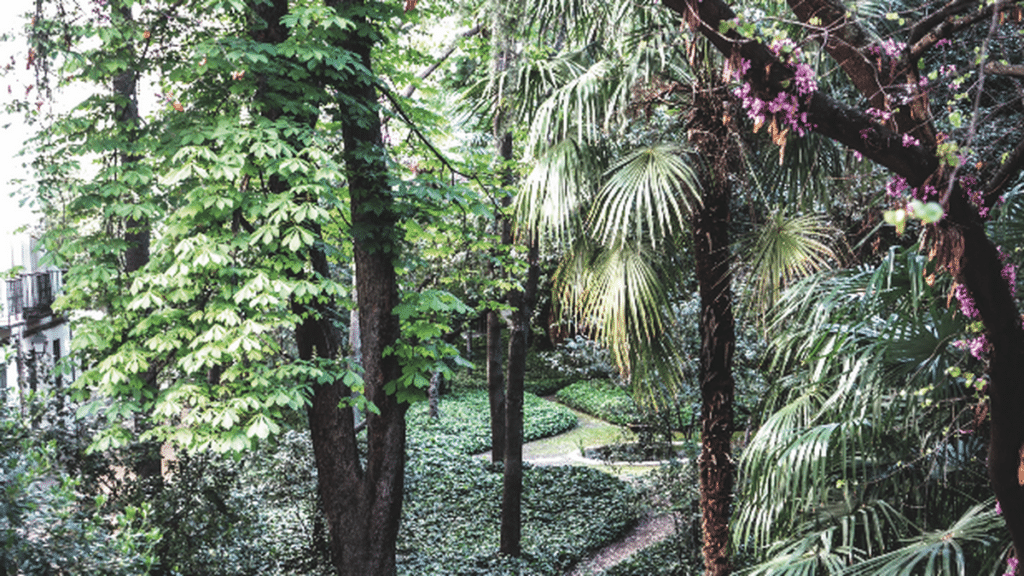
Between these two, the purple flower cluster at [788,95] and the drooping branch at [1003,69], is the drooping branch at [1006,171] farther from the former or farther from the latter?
the purple flower cluster at [788,95]

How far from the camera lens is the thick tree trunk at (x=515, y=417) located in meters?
9.08

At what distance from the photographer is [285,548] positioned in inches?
324

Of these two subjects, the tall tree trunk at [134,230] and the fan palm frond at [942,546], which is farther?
the tall tree trunk at [134,230]

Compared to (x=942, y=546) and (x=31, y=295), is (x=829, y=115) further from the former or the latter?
(x=31, y=295)

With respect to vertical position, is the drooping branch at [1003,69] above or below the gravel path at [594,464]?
above

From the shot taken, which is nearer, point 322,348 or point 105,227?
point 105,227

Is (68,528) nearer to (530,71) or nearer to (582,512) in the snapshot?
(530,71)

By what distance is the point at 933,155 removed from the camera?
2.43 m

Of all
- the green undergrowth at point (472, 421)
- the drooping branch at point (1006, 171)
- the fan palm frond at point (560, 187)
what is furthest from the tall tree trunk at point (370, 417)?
the green undergrowth at point (472, 421)

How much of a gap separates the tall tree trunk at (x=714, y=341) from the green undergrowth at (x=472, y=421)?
10.2 metres

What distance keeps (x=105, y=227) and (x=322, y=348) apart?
195cm

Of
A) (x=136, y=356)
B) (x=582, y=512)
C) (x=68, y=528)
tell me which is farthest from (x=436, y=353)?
(x=582, y=512)

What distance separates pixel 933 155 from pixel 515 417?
7652 mm

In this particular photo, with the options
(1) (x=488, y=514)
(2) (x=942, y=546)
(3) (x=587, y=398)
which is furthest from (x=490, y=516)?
(3) (x=587, y=398)
